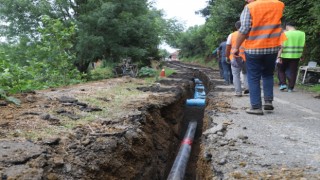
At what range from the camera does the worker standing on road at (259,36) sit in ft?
13.8

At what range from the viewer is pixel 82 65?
1570 cm

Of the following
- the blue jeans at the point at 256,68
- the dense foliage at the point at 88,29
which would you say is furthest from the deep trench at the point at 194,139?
the dense foliage at the point at 88,29

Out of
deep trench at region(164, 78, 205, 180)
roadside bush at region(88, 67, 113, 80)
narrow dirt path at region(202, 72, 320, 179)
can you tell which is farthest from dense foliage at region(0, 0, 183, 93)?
narrow dirt path at region(202, 72, 320, 179)

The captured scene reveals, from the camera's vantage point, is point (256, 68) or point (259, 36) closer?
point (259, 36)

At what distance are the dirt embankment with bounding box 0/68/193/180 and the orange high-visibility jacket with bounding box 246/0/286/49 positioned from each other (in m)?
1.96

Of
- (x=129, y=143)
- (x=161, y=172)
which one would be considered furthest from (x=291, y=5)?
(x=129, y=143)

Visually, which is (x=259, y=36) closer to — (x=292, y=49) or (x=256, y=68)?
(x=256, y=68)

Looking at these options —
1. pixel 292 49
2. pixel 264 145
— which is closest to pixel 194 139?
pixel 292 49

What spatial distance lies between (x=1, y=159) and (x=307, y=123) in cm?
359

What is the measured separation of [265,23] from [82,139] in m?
2.82

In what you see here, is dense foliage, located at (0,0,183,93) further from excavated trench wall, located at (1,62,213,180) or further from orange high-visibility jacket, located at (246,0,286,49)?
orange high-visibility jacket, located at (246,0,286,49)

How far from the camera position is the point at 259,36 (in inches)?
169

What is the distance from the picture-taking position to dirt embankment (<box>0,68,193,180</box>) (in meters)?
2.63

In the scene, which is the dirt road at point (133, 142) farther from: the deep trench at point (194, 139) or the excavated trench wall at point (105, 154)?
the deep trench at point (194, 139)
